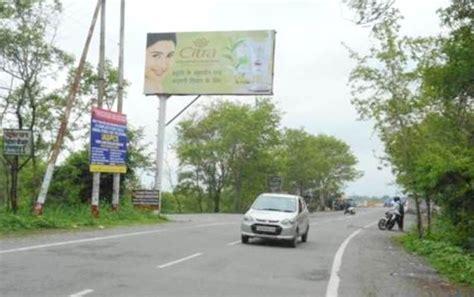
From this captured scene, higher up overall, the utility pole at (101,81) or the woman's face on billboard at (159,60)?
the woman's face on billboard at (159,60)

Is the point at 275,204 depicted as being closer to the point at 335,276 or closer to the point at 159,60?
the point at 335,276

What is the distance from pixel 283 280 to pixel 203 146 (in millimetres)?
55297

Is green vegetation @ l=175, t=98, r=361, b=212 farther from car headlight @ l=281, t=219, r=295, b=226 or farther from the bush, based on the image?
car headlight @ l=281, t=219, r=295, b=226

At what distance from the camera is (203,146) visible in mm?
66938

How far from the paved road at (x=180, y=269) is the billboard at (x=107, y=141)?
7.49 metres

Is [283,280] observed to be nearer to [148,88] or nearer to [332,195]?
[148,88]

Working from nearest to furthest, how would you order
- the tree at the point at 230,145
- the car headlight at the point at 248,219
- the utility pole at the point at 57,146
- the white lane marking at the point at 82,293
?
the white lane marking at the point at 82,293 → the car headlight at the point at 248,219 → the utility pole at the point at 57,146 → the tree at the point at 230,145

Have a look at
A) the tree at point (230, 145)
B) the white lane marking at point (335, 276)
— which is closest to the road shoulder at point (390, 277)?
the white lane marking at point (335, 276)

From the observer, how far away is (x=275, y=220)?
19516 mm

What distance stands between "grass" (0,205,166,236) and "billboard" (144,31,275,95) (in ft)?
23.4

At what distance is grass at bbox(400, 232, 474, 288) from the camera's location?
14142 millimetres

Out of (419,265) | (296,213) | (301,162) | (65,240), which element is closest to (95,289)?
(65,240)

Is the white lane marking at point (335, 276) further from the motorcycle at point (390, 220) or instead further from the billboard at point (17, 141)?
the motorcycle at point (390, 220)

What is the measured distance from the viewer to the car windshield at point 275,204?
20.7 m
